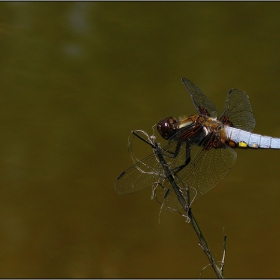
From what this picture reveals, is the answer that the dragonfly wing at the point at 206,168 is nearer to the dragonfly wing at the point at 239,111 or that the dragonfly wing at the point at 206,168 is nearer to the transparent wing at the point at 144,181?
the transparent wing at the point at 144,181

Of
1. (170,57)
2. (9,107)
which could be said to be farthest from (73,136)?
(170,57)

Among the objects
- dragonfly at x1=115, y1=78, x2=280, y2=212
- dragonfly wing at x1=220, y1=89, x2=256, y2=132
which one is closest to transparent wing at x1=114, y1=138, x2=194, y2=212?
dragonfly at x1=115, y1=78, x2=280, y2=212

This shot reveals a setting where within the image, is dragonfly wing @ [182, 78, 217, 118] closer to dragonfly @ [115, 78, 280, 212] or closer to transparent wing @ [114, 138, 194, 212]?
dragonfly @ [115, 78, 280, 212]

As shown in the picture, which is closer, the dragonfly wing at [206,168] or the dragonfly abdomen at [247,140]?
the dragonfly wing at [206,168]

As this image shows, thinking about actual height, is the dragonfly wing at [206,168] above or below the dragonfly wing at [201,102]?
below

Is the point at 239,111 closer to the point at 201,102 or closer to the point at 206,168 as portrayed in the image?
the point at 201,102

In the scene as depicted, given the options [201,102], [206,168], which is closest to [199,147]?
[206,168]

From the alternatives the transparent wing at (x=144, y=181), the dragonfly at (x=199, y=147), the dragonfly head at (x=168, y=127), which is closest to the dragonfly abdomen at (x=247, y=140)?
the dragonfly at (x=199, y=147)

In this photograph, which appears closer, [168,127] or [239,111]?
[168,127]
